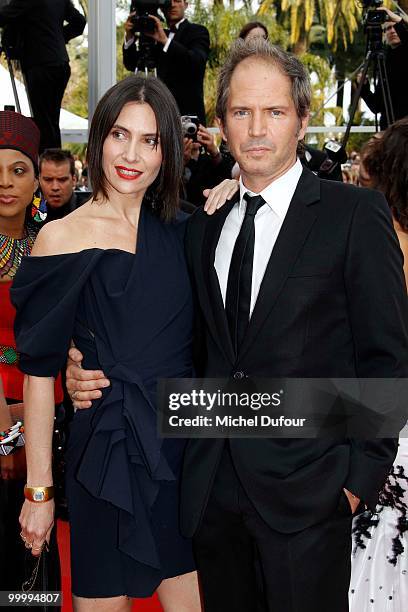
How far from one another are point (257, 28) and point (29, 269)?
2.72 metres

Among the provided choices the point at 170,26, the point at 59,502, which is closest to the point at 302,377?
the point at 59,502

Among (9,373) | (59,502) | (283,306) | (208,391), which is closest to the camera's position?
(283,306)

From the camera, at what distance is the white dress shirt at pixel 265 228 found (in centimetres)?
177

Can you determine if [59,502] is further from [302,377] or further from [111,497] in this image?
[302,377]

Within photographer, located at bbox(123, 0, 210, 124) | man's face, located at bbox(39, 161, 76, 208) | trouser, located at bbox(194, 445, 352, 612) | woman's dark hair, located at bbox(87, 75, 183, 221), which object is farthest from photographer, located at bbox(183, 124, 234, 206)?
trouser, located at bbox(194, 445, 352, 612)

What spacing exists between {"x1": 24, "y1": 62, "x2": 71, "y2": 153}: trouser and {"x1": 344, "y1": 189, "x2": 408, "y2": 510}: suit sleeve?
11.8 feet

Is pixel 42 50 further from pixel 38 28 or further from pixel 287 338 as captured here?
pixel 287 338

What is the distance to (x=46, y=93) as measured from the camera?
4.97 m

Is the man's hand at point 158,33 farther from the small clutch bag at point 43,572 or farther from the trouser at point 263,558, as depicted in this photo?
the trouser at point 263,558

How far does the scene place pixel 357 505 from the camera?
5.77 feet

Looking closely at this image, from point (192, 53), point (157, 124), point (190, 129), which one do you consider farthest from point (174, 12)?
point (157, 124)

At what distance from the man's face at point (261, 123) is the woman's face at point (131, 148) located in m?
0.20

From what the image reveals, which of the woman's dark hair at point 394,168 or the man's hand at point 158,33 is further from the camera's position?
the man's hand at point 158,33

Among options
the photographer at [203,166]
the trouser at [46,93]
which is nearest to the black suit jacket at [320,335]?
the photographer at [203,166]
